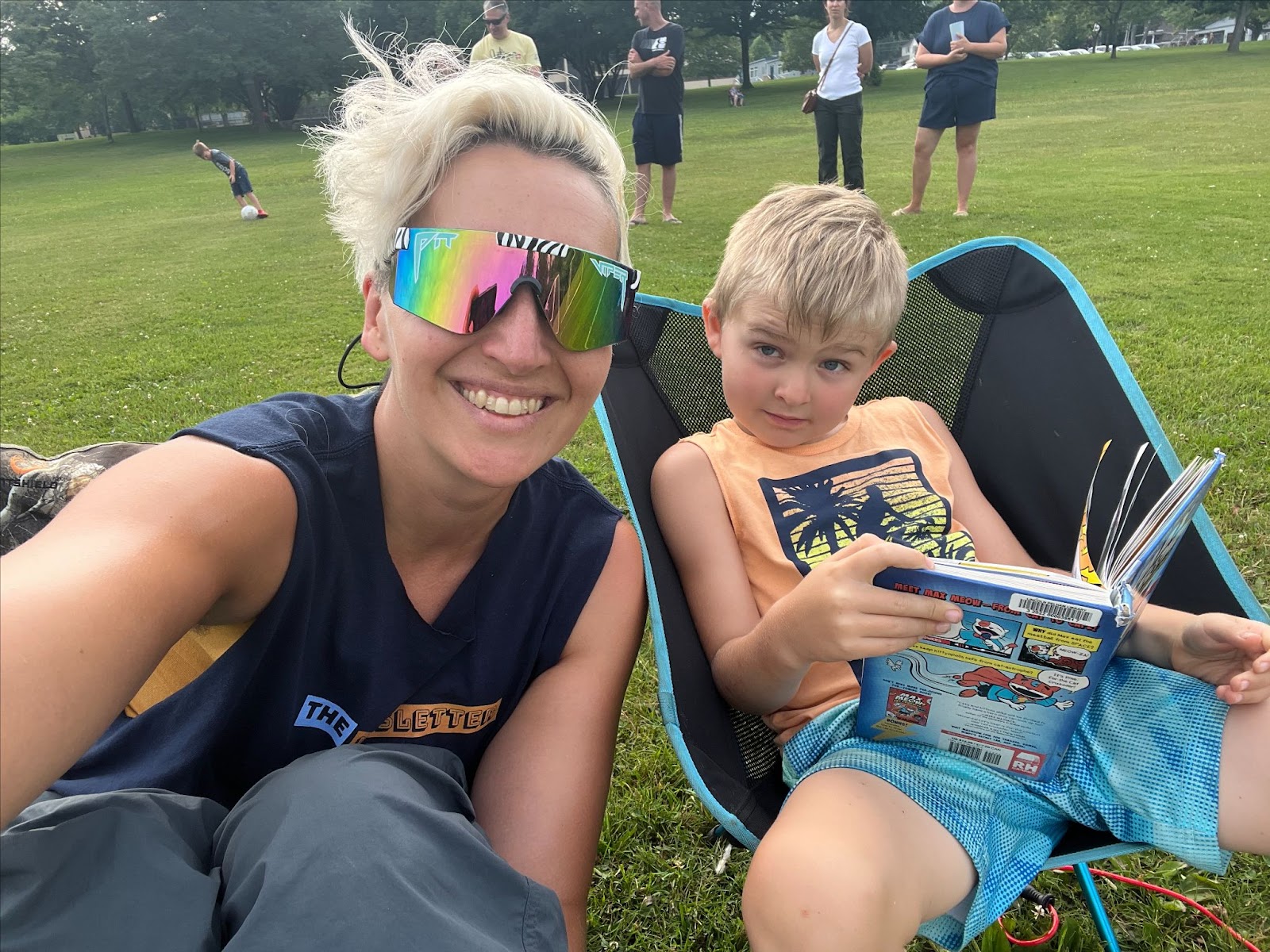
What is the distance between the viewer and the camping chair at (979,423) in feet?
5.74

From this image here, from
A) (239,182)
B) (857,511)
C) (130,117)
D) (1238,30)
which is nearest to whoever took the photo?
(857,511)

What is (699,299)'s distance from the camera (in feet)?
21.1

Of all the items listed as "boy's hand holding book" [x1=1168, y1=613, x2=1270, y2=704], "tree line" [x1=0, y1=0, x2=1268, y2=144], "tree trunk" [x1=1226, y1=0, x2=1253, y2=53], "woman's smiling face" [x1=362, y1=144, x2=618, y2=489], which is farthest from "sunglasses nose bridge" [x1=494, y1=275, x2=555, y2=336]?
"tree trunk" [x1=1226, y1=0, x2=1253, y2=53]

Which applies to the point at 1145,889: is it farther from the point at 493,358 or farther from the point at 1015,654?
the point at 493,358

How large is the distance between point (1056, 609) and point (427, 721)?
1.07m

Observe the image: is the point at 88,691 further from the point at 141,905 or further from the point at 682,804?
the point at 682,804

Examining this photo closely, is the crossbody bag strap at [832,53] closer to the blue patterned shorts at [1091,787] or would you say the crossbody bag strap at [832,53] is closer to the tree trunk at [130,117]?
the blue patterned shorts at [1091,787]

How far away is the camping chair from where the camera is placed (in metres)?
1.75

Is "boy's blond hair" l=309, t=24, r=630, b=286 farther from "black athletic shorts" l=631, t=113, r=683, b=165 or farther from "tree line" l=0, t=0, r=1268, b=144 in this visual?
"tree line" l=0, t=0, r=1268, b=144

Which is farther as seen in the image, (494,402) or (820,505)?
(820,505)

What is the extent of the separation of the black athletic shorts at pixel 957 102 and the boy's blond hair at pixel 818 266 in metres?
7.10

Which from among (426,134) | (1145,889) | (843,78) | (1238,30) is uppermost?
(426,134)

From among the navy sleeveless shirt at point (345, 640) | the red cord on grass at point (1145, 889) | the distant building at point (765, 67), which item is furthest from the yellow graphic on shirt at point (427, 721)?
the distant building at point (765, 67)

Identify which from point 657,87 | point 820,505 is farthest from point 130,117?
point 820,505
